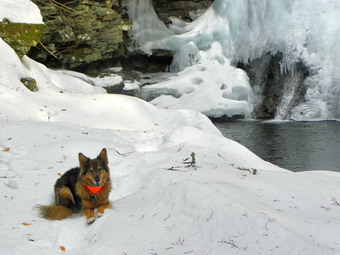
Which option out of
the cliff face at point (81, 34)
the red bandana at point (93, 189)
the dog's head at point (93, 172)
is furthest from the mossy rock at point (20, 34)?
the red bandana at point (93, 189)

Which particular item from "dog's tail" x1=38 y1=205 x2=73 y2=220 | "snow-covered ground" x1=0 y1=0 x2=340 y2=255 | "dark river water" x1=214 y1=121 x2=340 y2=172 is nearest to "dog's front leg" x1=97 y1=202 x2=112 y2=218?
"snow-covered ground" x1=0 y1=0 x2=340 y2=255

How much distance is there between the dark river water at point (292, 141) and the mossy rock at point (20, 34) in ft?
21.6

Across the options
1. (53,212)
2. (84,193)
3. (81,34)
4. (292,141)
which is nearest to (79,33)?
(81,34)

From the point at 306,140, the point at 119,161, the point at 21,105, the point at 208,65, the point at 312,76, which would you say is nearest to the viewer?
the point at 119,161

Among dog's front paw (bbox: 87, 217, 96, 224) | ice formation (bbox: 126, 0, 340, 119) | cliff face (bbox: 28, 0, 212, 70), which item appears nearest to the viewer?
dog's front paw (bbox: 87, 217, 96, 224)

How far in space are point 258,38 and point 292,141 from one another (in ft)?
24.9

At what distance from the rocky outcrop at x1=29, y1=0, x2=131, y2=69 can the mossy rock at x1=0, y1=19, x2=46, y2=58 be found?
3219 millimetres

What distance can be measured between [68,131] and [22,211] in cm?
285

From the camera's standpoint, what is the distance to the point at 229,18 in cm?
1864

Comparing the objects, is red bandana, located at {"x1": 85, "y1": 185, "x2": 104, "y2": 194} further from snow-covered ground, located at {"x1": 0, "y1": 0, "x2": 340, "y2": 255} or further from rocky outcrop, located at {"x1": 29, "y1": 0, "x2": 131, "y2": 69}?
rocky outcrop, located at {"x1": 29, "y1": 0, "x2": 131, "y2": 69}

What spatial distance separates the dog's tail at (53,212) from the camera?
3727mm

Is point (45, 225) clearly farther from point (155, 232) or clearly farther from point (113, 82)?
point (113, 82)

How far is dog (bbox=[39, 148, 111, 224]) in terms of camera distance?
377cm

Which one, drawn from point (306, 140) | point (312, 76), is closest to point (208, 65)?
point (312, 76)
